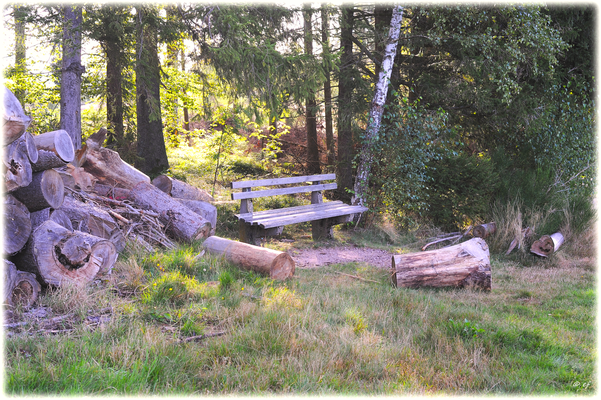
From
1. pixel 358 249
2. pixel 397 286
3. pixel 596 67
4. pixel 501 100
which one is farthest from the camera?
pixel 596 67

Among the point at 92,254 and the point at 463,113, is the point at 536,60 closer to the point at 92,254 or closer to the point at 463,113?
the point at 463,113

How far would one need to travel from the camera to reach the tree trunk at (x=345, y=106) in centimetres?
986

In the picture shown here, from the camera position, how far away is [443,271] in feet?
17.1

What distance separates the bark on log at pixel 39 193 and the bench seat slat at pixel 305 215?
312cm

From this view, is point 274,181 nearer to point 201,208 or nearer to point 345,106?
point 201,208

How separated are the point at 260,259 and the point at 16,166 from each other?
2507 millimetres

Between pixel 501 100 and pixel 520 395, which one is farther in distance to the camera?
pixel 501 100

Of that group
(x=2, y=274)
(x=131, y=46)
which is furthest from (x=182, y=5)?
(x=2, y=274)

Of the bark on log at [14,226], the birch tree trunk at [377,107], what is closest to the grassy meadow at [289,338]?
the bark on log at [14,226]

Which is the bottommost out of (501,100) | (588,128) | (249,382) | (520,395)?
(520,395)

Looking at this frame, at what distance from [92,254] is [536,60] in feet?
30.6

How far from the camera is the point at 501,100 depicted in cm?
928

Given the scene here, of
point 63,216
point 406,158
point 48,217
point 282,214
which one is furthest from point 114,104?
point 48,217

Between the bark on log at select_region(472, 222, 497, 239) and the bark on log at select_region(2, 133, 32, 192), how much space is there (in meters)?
6.63
